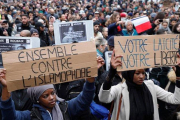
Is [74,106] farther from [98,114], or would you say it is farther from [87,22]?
[87,22]

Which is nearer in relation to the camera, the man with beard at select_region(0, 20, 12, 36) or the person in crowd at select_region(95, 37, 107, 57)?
the person in crowd at select_region(95, 37, 107, 57)

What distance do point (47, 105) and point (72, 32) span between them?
2447 mm

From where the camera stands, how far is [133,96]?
104 inches

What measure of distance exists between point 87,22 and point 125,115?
8.22ft

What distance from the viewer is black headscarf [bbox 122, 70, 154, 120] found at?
257 cm

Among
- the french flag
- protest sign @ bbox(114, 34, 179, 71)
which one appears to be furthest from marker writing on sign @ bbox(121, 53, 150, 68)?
the french flag

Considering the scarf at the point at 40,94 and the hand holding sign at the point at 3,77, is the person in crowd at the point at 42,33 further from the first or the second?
the hand holding sign at the point at 3,77

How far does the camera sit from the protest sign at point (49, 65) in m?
2.29

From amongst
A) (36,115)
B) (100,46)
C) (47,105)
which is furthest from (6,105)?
(100,46)

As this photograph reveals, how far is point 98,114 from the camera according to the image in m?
3.14

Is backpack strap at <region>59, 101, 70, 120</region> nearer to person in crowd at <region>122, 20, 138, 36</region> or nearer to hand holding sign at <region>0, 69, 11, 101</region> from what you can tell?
hand holding sign at <region>0, 69, 11, 101</region>

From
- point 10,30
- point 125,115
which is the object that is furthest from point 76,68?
point 10,30

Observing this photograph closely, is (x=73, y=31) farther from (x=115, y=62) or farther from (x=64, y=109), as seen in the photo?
(x=64, y=109)

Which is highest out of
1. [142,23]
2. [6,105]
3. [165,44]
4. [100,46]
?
[142,23]
